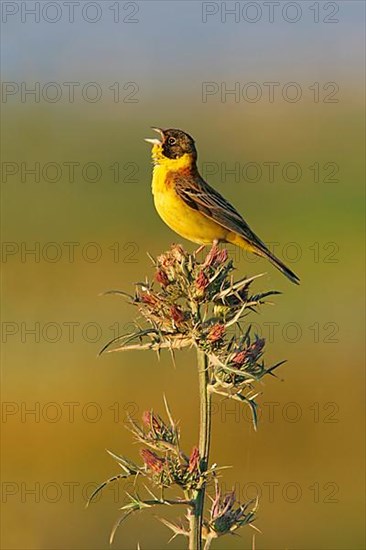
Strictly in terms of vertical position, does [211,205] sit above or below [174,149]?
below

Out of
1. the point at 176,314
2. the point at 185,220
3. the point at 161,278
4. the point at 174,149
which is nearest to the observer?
the point at 176,314

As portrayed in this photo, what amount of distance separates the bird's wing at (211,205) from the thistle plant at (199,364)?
7.24 ft

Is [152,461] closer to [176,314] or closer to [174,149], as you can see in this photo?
[176,314]

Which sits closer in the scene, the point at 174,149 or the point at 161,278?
the point at 161,278

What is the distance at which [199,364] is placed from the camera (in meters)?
4.15

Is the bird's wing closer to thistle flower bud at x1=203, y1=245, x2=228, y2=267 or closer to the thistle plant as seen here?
thistle flower bud at x1=203, y1=245, x2=228, y2=267

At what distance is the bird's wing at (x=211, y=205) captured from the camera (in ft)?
21.4

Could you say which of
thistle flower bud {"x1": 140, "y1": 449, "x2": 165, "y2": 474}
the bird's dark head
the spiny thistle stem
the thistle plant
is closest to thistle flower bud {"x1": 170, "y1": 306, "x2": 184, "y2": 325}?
the thistle plant

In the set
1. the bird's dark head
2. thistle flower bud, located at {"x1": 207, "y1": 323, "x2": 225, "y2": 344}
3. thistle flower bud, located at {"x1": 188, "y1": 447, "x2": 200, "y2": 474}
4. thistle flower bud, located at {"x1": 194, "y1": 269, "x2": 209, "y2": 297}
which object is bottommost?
thistle flower bud, located at {"x1": 188, "y1": 447, "x2": 200, "y2": 474}

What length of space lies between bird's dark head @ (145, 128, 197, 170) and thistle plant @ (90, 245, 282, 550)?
2.53 metres

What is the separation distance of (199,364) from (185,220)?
251cm

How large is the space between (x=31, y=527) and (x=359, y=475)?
3592 mm

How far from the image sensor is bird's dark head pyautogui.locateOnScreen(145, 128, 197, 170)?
6.79 meters

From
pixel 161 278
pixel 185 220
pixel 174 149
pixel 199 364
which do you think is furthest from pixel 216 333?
pixel 174 149
